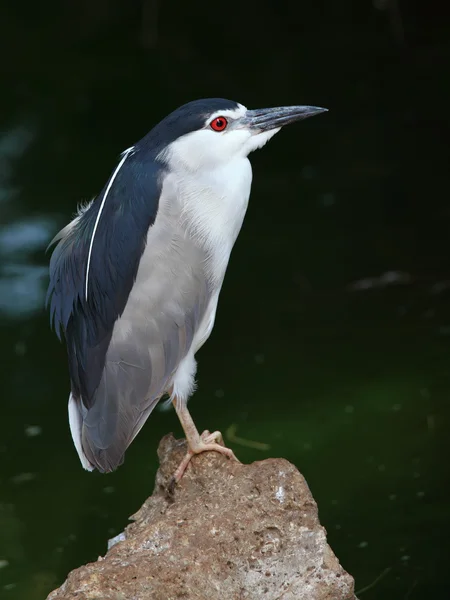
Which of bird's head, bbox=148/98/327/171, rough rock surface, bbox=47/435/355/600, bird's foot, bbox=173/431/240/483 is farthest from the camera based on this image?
bird's head, bbox=148/98/327/171

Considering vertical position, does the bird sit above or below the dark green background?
above

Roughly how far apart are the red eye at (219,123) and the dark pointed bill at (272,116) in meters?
0.06

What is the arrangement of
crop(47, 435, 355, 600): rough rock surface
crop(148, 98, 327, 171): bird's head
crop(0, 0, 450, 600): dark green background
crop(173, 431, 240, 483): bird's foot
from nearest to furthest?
crop(47, 435, 355, 600): rough rock surface, crop(173, 431, 240, 483): bird's foot, crop(148, 98, 327, 171): bird's head, crop(0, 0, 450, 600): dark green background

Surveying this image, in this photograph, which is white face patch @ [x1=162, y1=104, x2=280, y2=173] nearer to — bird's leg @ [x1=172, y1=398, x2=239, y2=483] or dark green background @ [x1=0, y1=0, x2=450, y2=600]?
bird's leg @ [x1=172, y1=398, x2=239, y2=483]

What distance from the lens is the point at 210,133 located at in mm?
3150

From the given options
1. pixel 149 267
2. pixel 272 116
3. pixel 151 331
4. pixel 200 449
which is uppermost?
pixel 272 116

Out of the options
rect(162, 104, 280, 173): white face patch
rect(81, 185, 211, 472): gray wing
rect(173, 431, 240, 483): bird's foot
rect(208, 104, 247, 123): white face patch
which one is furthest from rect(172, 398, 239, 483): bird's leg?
rect(208, 104, 247, 123): white face patch

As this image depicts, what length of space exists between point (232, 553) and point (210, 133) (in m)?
1.17

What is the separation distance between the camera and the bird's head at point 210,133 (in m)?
3.14

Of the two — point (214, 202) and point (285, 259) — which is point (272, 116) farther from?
point (285, 259)

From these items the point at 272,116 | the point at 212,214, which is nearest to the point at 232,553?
the point at 212,214

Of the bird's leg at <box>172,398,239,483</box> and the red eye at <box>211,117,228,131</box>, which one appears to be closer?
the bird's leg at <box>172,398,239,483</box>

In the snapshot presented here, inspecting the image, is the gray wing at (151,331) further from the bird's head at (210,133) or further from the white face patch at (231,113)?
the white face patch at (231,113)

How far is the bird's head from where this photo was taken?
124 inches
